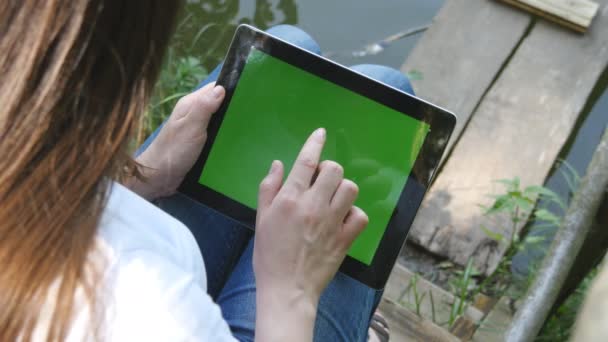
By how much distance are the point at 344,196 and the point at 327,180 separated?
0.12ft

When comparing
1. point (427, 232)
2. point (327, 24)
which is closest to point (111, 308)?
point (427, 232)

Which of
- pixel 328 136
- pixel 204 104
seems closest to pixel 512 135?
pixel 328 136

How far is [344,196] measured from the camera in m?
0.91

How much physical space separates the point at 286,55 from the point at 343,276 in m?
0.39

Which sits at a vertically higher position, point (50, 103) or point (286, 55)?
point (286, 55)

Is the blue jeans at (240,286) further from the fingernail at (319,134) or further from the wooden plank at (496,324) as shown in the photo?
the wooden plank at (496,324)

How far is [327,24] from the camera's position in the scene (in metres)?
2.86

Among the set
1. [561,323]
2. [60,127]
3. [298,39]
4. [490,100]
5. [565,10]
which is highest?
[565,10]

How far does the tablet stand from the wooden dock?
0.84 metres

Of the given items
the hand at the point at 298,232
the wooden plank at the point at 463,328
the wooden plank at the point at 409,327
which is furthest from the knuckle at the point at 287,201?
A: the wooden plank at the point at 463,328

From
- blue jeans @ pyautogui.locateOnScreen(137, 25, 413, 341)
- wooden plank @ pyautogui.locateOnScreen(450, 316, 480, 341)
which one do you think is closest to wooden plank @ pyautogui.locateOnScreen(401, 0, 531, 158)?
wooden plank @ pyautogui.locateOnScreen(450, 316, 480, 341)

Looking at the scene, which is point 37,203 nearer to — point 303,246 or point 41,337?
point 41,337

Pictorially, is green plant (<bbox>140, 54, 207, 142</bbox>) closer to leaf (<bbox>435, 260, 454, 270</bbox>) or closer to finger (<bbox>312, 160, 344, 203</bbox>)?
leaf (<bbox>435, 260, 454, 270</bbox>)

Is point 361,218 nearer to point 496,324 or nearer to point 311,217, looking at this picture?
point 311,217
